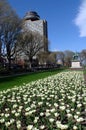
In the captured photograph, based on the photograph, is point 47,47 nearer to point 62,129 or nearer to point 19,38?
point 19,38

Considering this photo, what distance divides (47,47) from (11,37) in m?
32.3

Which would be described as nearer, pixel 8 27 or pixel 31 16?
pixel 8 27

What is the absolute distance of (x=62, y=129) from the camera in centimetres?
499

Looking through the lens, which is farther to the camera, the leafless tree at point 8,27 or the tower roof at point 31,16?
the tower roof at point 31,16

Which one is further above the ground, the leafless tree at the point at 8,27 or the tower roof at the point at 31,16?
the tower roof at the point at 31,16

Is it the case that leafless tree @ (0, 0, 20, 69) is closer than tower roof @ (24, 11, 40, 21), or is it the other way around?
leafless tree @ (0, 0, 20, 69)

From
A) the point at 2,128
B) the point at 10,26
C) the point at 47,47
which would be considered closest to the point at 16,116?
the point at 2,128

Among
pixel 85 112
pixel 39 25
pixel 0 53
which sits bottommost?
pixel 85 112

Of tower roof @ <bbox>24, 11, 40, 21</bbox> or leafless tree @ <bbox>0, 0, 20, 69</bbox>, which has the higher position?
tower roof @ <bbox>24, 11, 40, 21</bbox>

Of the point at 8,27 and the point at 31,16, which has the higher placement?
the point at 31,16

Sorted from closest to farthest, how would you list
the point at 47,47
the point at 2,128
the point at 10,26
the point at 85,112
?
the point at 2,128, the point at 85,112, the point at 10,26, the point at 47,47

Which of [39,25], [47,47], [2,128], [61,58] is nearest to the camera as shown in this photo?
[2,128]

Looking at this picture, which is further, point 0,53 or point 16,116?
point 0,53

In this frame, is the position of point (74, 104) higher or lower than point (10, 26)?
lower
